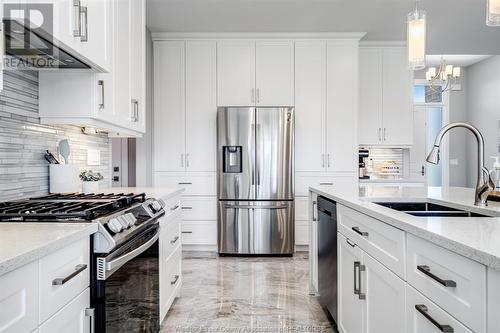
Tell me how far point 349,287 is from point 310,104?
115 inches

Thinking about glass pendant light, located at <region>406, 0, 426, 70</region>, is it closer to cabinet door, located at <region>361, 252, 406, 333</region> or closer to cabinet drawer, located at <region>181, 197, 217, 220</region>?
cabinet door, located at <region>361, 252, 406, 333</region>

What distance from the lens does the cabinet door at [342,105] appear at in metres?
4.42

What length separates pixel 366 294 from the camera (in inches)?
63.8

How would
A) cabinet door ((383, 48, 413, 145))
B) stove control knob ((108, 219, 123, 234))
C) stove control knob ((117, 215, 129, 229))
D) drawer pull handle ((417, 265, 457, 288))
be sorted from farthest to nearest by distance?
cabinet door ((383, 48, 413, 145)) < stove control knob ((117, 215, 129, 229)) < stove control knob ((108, 219, 123, 234)) < drawer pull handle ((417, 265, 457, 288))

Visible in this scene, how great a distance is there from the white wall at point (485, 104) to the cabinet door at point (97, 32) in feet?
23.3

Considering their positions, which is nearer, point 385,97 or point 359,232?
point 359,232

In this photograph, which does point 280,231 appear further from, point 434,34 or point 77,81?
point 434,34

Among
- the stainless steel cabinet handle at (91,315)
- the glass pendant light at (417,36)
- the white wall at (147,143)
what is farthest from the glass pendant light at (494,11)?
the white wall at (147,143)

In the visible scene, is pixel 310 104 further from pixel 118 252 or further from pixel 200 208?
pixel 118 252

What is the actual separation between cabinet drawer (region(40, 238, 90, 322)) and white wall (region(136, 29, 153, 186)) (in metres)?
3.22

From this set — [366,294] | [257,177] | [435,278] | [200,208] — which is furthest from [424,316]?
[200,208]

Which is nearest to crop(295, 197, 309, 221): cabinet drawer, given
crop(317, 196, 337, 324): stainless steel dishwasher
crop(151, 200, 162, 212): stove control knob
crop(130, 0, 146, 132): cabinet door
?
crop(317, 196, 337, 324): stainless steel dishwasher

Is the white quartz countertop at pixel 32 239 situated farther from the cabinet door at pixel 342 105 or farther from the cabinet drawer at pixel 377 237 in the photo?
the cabinet door at pixel 342 105

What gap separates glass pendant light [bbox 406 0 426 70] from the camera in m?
2.32
